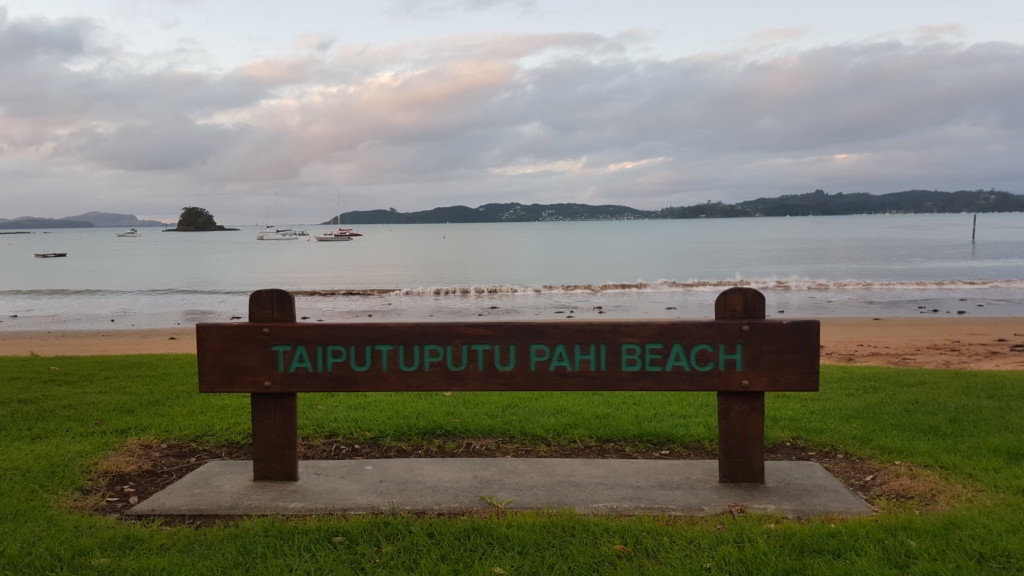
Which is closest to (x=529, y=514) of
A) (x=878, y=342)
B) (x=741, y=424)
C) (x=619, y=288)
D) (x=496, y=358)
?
(x=496, y=358)

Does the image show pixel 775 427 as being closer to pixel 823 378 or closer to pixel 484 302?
pixel 823 378

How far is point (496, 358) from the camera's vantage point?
4121 millimetres

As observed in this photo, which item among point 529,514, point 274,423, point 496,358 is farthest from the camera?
point 274,423

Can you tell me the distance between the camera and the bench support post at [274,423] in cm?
416

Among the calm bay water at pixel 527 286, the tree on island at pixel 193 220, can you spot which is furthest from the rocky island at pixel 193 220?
the calm bay water at pixel 527 286

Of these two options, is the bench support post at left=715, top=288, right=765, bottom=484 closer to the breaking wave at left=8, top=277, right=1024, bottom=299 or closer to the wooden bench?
the wooden bench

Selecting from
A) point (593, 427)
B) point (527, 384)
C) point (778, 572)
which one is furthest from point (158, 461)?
point (778, 572)

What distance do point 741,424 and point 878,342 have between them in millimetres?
10957

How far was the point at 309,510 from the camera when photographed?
3805 mm

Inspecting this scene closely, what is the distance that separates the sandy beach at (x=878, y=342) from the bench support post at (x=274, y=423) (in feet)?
27.0

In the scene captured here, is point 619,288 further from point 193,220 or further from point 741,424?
point 193,220

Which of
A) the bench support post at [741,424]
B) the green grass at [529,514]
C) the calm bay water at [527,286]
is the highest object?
the bench support post at [741,424]

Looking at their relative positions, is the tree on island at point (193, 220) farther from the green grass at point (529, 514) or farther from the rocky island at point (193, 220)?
the green grass at point (529, 514)

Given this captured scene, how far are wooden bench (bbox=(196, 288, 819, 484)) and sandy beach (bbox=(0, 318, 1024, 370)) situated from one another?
23.7ft
